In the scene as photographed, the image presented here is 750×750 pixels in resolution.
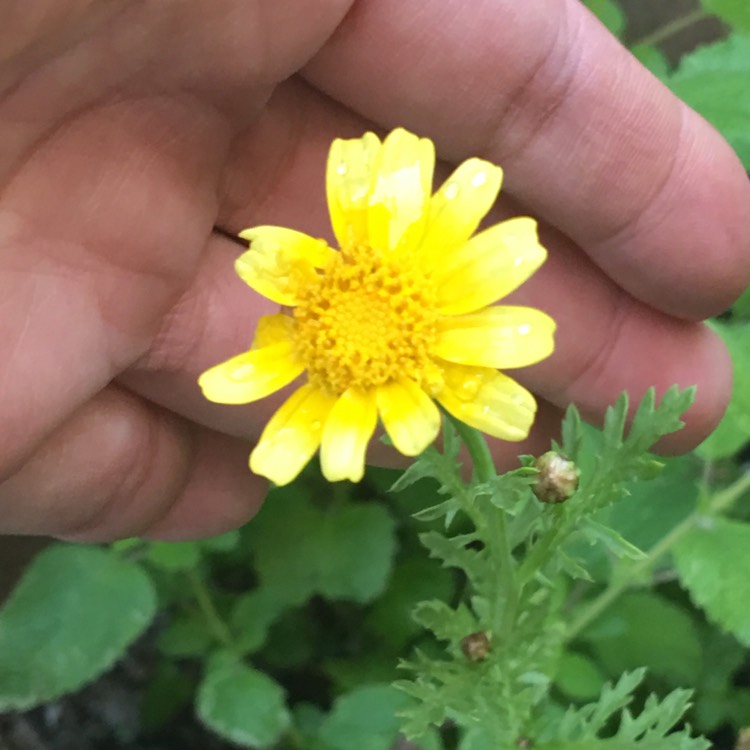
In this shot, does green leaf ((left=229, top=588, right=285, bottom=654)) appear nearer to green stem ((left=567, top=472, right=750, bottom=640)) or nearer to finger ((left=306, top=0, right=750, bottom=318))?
green stem ((left=567, top=472, right=750, bottom=640))

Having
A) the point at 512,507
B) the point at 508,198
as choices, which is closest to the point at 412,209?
the point at 512,507

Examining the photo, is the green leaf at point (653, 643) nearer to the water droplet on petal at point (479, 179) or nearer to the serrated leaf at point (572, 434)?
the serrated leaf at point (572, 434)

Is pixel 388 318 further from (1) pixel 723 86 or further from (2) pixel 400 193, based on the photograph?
(1) pixel 723 86

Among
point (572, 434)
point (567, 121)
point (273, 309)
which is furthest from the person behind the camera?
point (273, 309)

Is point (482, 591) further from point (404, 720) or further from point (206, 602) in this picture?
point (206, 602)

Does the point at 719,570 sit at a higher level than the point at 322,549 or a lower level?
higher

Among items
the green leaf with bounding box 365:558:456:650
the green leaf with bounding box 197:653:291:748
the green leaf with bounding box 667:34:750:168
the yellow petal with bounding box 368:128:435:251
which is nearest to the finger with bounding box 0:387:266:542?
the green leaf with bounding box 197:653:291:748

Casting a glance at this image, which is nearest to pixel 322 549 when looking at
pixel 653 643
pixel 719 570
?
pixel 653 643
